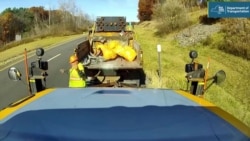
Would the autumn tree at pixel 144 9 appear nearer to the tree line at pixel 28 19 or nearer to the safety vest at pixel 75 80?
the tree line at pixel 28 19

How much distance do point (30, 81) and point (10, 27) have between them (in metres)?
134

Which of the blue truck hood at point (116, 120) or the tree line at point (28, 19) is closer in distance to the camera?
the blue truck hood at point (116, 120)

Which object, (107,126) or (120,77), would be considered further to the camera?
(120,77)

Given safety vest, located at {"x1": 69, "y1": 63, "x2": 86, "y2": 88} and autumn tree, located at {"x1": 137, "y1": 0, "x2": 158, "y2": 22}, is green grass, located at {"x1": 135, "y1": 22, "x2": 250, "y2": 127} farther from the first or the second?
autumn tree, located at {"x1": 137, "y1": 0, "x2": 158, "y2": 22}

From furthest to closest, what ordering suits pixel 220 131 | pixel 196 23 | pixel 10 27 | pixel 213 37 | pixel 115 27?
pixel 10 27
pixel 196 23
pixel 213 37
pixel 115 27
pixel 220 131

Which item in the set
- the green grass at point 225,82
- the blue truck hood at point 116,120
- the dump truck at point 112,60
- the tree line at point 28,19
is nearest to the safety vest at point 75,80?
the dump truck at point 112,60

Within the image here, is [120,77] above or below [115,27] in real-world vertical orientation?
below

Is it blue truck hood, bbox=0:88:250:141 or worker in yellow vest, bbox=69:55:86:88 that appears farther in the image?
worker in yellow vest, bbox=69:55:86:88

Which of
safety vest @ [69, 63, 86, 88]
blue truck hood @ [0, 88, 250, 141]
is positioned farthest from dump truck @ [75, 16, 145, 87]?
blue truck hood @ [0, 88, 250, 141]

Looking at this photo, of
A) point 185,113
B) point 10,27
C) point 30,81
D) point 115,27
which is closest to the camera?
point 185,113

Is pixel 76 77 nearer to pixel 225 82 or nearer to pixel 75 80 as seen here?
pixel 75 80

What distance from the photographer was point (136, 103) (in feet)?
8.66

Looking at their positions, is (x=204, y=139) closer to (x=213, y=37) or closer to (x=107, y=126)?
(x=107, y=126)

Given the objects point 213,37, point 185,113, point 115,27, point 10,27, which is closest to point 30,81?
point 185,113
